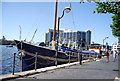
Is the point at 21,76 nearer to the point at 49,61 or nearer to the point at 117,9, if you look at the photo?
the point at 117,9

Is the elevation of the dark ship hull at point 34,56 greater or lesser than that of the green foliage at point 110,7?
lesser

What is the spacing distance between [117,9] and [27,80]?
5504 mm

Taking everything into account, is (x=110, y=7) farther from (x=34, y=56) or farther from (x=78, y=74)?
(x=34, y=56)

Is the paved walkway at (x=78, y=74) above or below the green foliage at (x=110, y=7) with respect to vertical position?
below

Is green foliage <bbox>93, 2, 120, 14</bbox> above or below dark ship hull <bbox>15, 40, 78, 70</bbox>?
above

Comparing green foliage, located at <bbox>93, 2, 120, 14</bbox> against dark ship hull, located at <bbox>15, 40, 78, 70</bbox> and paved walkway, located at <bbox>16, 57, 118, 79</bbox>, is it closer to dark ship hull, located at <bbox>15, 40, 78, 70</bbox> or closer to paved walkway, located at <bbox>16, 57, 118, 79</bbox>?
paved walkway, located at <bbox>16, 57, 118, 79</bbox>

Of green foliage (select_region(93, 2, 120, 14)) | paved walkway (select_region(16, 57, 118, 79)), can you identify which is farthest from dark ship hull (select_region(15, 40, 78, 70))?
green foliage (select_region(93, 2, 120, 14))

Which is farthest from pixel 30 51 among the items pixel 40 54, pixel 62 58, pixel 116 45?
pixel 116 45

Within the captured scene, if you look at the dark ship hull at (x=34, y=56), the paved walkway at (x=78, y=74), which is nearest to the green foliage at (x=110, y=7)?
the paved walkway at (x=78, y=74)

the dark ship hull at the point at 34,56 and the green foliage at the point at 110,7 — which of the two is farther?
the dark ship hull at the point at 34,56

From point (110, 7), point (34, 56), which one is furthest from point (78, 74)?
point (34, 56)

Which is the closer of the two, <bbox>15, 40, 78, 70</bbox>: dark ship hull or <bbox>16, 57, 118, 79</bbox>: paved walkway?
<bbox>16, 57, 118, 79</bbox>: paved walkway

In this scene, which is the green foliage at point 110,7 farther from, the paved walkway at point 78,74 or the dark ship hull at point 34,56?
the dark ship hull at point 34,56

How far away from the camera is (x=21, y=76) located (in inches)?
322
